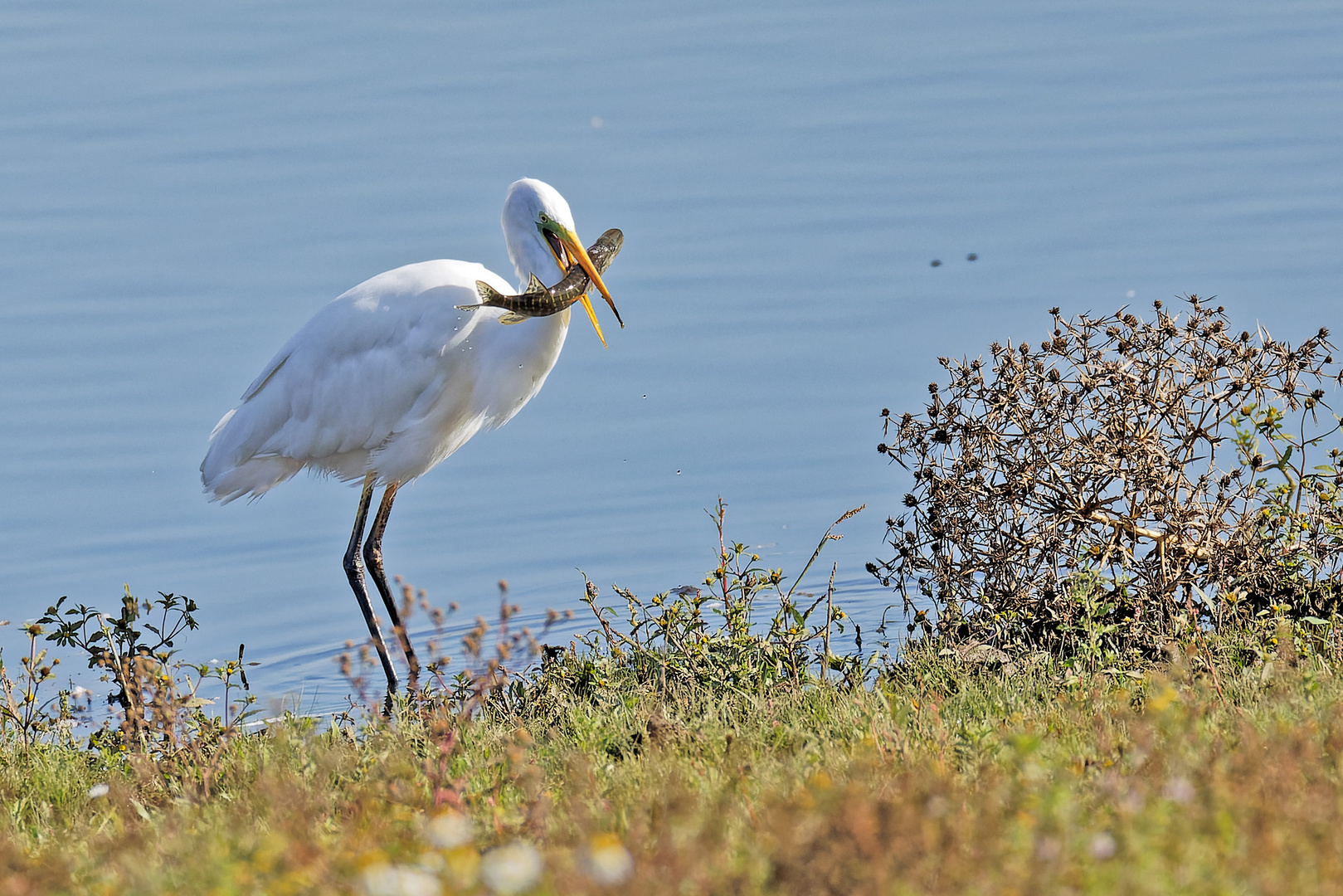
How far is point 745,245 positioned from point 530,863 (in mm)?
9703

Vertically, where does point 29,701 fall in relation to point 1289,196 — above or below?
below

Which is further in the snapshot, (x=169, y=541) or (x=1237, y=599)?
(x=169, y=541)

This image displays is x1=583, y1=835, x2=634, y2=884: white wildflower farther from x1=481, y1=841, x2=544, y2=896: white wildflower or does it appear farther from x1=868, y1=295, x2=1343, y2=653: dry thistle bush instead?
x1=868, y1=295, x2=1343, y2=653: dry thistle bush

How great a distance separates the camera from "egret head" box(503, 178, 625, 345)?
6.29 metres

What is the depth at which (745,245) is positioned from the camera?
465 inches

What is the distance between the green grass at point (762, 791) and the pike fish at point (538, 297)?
147 cm

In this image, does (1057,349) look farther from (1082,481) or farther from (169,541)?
(169,541)

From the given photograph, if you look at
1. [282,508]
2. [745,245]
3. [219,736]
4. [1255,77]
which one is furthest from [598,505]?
[1255,77]

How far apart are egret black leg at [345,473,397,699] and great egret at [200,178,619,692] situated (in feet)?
0.05

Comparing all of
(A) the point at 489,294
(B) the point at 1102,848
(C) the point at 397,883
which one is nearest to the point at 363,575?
(A) the point at 489,294

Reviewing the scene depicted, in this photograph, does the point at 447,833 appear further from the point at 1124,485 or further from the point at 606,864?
the point at 1124,485

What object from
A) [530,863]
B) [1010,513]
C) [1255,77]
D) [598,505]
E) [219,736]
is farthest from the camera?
[1255,77]

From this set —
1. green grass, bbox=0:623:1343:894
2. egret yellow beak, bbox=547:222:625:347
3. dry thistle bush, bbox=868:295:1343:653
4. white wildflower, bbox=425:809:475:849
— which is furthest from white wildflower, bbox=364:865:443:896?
egret yellow beak, bbox=547:222:625:347

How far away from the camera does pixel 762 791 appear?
3342 mm
